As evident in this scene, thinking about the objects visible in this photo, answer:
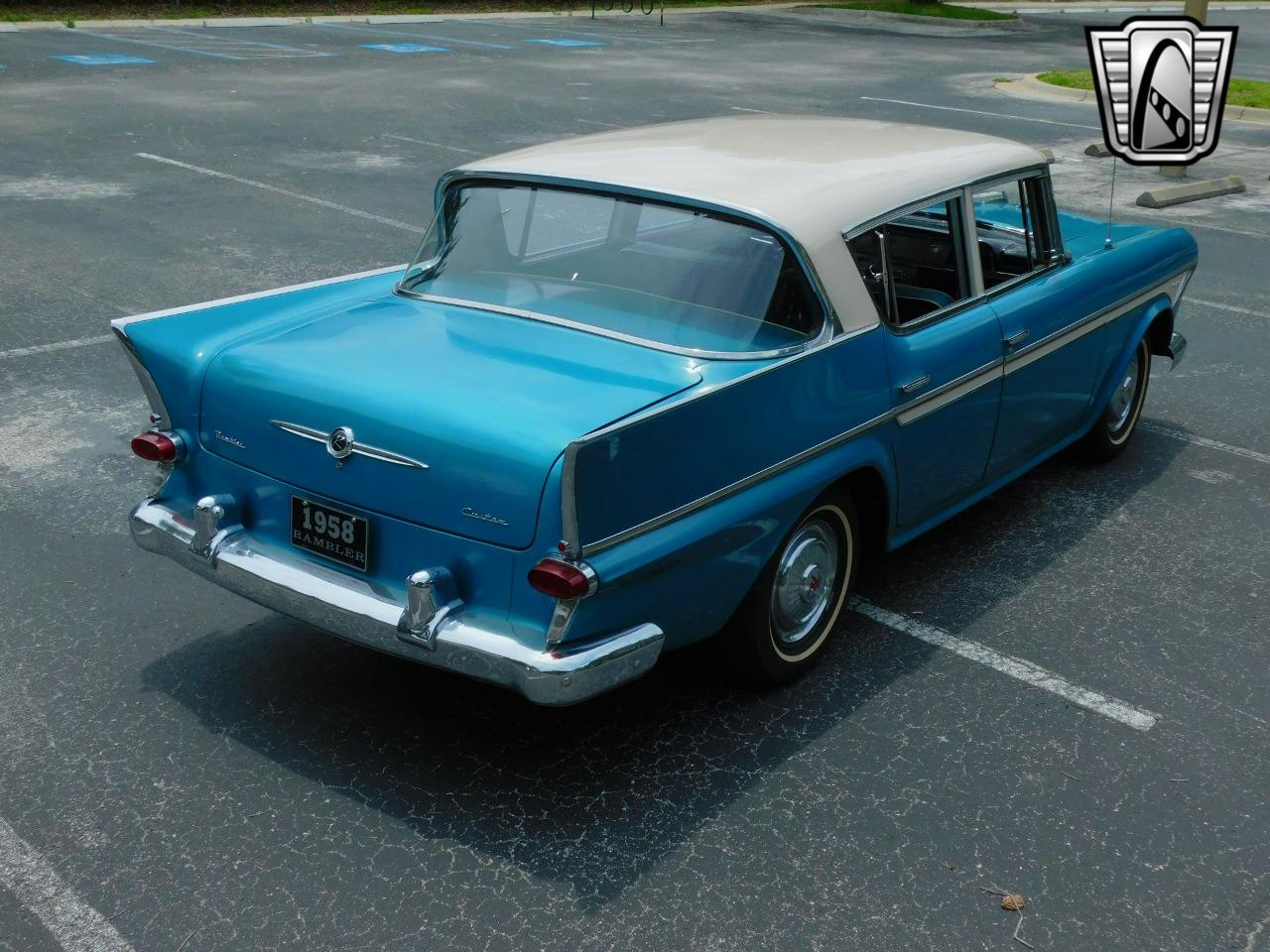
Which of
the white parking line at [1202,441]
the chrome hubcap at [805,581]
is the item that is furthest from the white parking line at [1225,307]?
the chrome hubcap at [805,581]

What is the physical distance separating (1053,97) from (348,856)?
18510mm

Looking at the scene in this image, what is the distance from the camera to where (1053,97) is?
64.1 ft

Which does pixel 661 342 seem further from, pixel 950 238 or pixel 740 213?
pixel 950 238

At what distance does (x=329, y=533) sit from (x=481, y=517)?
58 cm

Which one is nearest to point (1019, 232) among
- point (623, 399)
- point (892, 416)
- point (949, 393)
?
point (949, 393)

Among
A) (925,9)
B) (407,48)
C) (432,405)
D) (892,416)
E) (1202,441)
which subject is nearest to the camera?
(432,405)

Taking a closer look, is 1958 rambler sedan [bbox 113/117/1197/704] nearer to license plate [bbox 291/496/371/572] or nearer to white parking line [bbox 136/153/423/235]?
license plate [bbox 291/496/371/572]

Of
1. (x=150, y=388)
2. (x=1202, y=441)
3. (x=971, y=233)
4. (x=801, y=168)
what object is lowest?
(x=1202, y=441)

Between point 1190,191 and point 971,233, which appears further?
point 1190,191

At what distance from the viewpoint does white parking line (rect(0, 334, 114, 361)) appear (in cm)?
745

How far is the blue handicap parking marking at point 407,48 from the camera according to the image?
902 inches

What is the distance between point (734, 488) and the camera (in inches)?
155

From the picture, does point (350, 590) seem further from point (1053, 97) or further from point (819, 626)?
point (1053, 97)

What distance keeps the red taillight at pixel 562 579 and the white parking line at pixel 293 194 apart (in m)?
7.20
